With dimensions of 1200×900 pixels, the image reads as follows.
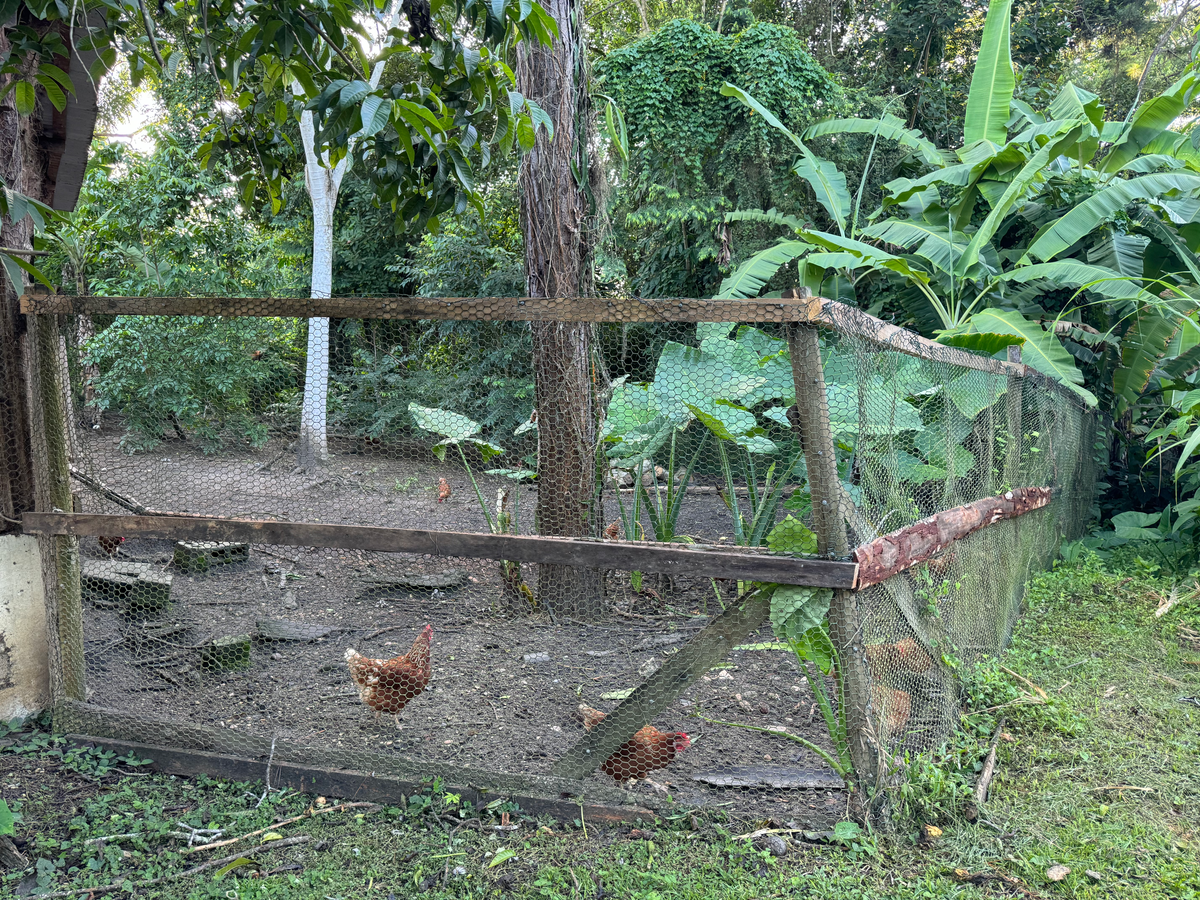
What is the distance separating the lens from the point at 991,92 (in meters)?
6.16

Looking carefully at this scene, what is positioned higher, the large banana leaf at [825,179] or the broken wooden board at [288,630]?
the large banana leaf at [825,179]

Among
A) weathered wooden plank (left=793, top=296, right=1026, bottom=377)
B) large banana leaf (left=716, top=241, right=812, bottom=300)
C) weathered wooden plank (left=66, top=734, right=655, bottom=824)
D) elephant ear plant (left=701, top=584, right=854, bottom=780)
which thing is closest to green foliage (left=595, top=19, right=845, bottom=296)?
large banana leaf (left=716, top=241, right=812, bottom=300)

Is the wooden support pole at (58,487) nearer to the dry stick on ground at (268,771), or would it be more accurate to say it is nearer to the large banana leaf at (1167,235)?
the dry stick on ground at (268,771)

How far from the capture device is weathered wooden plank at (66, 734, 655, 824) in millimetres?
2234

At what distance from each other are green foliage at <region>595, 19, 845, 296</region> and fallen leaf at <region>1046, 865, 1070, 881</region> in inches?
287

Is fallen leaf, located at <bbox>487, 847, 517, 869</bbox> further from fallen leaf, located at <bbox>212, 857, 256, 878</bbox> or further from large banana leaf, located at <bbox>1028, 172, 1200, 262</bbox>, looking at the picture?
large banana leaf, located at <bbox>1028, 172, 1200, 262</bbox>

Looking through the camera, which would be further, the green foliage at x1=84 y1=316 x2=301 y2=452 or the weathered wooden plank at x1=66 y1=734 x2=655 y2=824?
the green foliage at x1=84 y1=316 x2=301 y2=452

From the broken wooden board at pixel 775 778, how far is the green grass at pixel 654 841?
23 cm

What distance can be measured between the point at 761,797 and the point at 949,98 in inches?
400

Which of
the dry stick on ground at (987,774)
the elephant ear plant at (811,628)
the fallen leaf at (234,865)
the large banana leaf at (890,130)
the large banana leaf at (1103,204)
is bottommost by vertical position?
the dry stick on ground at (987,774)

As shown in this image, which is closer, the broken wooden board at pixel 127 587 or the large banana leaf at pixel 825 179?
the broken wooden board at pixel 127 587

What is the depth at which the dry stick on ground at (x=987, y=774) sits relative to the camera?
Result: 2337 mm

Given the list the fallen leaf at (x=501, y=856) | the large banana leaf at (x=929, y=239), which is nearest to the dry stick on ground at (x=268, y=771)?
the fallen leaf at (x=501, y=856)

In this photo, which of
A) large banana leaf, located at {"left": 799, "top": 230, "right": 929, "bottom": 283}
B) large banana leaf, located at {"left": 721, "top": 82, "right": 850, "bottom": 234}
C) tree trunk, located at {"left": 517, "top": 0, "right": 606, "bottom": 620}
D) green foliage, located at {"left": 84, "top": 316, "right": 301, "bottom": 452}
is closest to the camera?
green foliage, located at {"left": 84, "top": 316, "right": 301, "bottom": 452}
